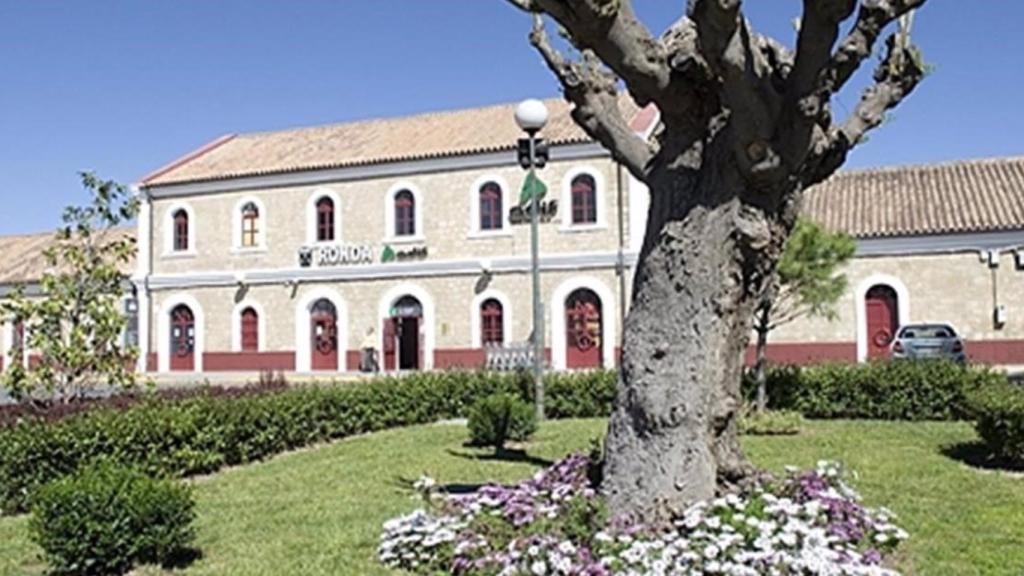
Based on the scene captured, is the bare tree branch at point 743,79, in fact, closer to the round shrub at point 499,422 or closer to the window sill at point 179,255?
the round shrub at point 499,422

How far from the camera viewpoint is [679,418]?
20.1ft

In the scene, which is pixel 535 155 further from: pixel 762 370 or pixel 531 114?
pixel 762 370

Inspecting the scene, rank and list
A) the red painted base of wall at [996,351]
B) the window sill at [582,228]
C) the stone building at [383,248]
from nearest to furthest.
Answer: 1. the red painted base of wall at [996,351]
2. the window sill at [582,228]
3. the stone building at [383,248]

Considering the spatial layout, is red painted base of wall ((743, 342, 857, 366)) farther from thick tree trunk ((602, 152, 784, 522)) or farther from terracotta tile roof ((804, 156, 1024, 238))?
thick tree trunk ((602, 152, 784, 522))

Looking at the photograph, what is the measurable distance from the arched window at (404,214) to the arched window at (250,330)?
578 centimetres

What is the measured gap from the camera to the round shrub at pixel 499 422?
39.7 ft

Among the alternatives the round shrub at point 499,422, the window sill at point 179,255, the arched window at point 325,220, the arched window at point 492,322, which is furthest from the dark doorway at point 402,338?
the round shrub at point 499,422

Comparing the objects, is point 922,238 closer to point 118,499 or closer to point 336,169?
point 336,169

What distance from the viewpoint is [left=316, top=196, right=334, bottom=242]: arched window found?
3023 cm

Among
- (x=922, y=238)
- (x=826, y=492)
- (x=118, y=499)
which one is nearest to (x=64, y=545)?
(x=118, y=499)

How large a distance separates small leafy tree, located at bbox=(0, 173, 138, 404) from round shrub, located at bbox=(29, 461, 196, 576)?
5318 millimetres

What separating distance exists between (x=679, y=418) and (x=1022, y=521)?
3238 millimetres

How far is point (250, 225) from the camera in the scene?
3134 cm

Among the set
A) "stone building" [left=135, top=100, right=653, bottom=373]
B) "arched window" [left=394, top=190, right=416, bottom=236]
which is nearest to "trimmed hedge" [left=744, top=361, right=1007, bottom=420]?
→ "stone building" [left=135, top=100, right=653, bottom=373]
